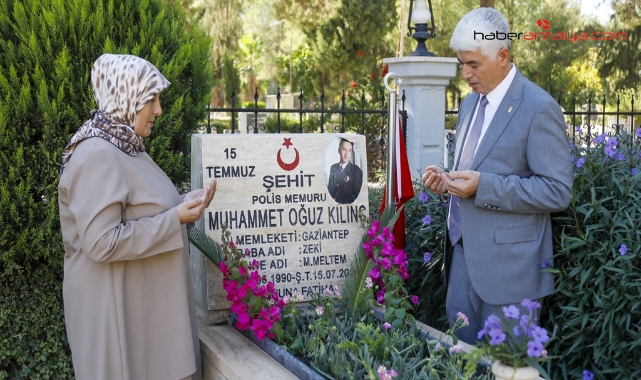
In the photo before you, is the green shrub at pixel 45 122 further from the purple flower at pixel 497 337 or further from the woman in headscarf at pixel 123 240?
the purple flower at pixel 497 337

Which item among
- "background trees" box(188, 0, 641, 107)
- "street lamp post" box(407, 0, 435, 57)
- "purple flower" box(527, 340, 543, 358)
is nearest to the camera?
"purple flower" box(527, 340, 543, 358)

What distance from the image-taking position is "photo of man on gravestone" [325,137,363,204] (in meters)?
3.69

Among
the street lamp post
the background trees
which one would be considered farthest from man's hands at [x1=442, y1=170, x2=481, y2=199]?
the background trees

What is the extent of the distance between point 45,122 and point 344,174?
157 cm

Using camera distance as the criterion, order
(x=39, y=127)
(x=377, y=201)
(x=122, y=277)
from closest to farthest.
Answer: (x=122, y=277) < (x=39, y=127) < (x=377, y=201)

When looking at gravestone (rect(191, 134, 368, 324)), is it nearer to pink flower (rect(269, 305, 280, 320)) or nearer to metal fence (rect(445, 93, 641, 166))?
pink flower (rect(269, 305, 280, 320))

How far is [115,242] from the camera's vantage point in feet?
7.59

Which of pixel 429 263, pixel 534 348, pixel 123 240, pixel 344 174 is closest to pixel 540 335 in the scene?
pixel 534 348

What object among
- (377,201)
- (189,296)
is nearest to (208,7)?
(377,201)

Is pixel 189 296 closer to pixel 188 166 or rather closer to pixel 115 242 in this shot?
pixel 115 242

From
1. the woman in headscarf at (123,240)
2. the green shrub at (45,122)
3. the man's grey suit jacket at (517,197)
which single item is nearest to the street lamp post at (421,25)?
the green shrub at (45,122)

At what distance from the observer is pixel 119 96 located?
2412 mm

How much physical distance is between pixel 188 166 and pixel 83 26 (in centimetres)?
95

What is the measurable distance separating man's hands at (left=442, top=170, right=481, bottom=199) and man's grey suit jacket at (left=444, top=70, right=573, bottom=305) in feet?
0.08
